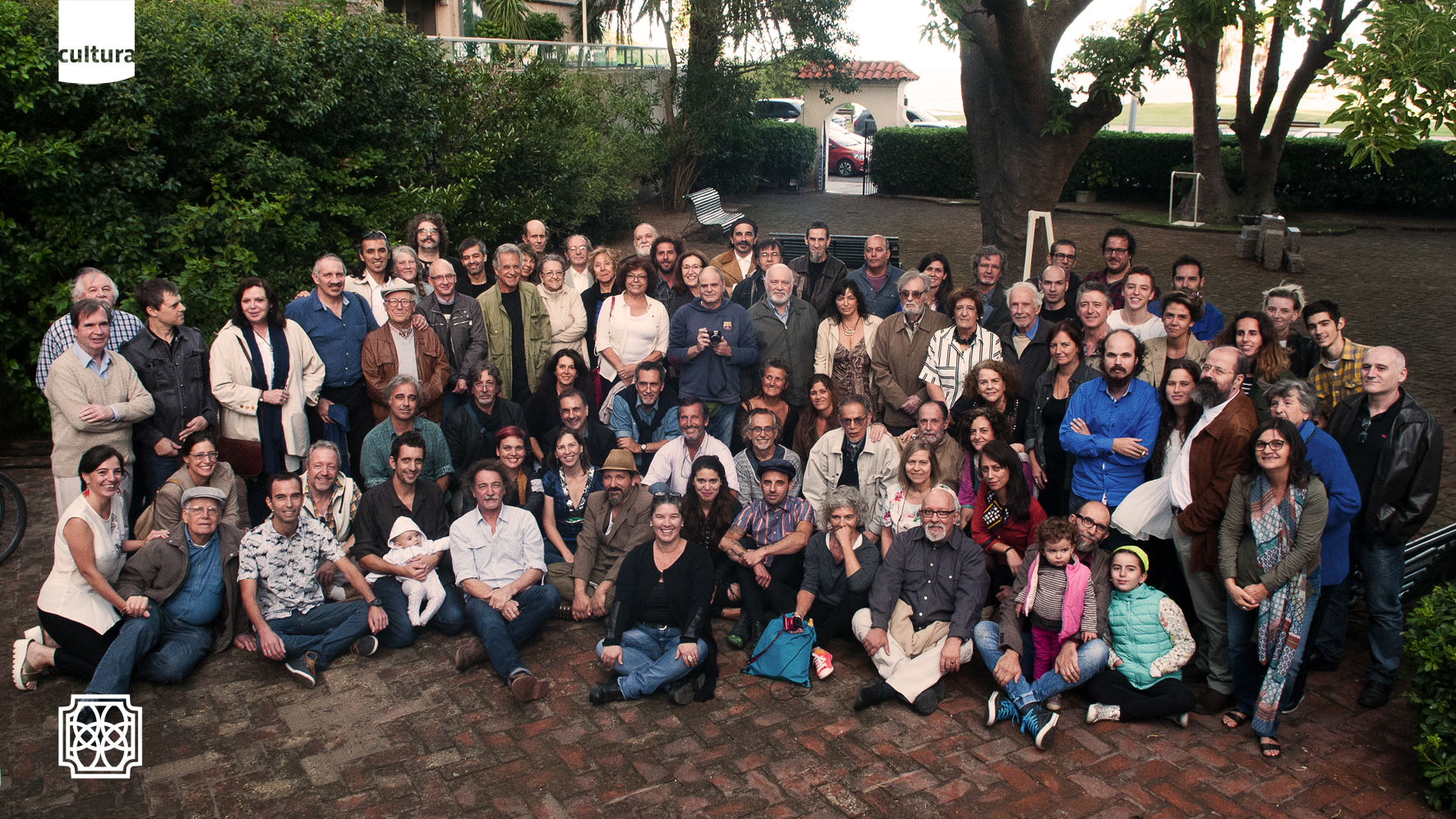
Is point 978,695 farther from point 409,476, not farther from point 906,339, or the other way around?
point 409,476

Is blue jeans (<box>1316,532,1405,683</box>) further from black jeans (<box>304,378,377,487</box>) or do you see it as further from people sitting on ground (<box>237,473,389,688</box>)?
black jeans (<box>304,378,377,487</box>)

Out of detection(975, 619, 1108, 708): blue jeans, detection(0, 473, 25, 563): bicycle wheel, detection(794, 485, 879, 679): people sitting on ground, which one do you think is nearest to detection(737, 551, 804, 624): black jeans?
detection(794, 485, 879, 679): people sitting on ground

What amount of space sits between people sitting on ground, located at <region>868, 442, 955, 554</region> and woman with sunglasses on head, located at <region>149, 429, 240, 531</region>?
3.81 metres

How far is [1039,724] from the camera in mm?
5289

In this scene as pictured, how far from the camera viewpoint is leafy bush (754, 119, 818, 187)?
26.4 m

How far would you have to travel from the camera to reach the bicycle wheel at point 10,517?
7195 mm

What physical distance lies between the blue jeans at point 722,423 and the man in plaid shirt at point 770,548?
1.02 meters

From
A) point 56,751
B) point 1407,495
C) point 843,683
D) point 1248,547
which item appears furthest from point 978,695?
point 56,751

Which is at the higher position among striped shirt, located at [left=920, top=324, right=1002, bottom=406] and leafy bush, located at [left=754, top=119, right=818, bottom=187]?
leafy bush, located at [left=754, top=119, right=818, bottom=187]

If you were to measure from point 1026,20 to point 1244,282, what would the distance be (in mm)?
8099

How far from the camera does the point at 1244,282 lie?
1532 cm

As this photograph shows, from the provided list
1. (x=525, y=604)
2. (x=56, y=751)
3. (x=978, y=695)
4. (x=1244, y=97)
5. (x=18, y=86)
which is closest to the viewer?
(x=56, y=751)

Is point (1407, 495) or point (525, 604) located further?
point (525, 604)

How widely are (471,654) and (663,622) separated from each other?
1.09 m
